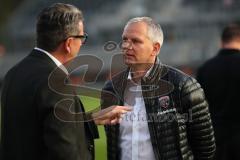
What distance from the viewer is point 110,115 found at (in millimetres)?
3750

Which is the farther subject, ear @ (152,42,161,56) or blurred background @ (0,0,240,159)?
blurred background @ (0,0,240,159)

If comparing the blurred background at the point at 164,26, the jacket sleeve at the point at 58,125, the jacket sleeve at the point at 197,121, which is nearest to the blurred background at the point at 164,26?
the blurred background at the point at 164,26

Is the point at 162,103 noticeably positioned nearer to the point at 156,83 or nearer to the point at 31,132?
the point at 156,83

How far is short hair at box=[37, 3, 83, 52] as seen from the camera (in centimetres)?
340

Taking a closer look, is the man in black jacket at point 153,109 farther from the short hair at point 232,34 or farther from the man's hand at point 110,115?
the short hair at point 232,34

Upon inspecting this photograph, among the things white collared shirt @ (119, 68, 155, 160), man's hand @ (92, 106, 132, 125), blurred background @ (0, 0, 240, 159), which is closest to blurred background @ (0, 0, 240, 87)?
blurred background @ (0, 0, 240, 159)

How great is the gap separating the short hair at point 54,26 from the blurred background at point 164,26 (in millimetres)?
27161

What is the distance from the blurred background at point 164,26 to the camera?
108ft

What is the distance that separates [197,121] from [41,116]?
1.32 m

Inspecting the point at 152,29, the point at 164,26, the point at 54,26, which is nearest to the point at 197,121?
the point at 152,29

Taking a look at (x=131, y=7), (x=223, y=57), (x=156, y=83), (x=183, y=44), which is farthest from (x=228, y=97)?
(x=131, y=7)

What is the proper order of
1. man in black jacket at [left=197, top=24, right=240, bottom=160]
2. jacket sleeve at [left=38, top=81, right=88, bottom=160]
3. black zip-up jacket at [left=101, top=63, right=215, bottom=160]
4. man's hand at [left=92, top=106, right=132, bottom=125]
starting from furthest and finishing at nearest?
man in black jacket at [left=197, top=24, right=240, bottom=160] < black zip-up jacket at [left=101, top=63, right=215, bottom=160] < man's hand at [left=92, top=106, right=132, bottom=125] < jacket sleeve at [left=38, top=81, right=88, bottom=160]

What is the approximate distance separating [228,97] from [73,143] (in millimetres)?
2563

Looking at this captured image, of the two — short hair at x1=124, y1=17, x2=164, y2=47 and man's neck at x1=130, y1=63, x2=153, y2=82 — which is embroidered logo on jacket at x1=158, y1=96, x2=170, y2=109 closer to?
man's neck at x1=130, y1=63, x2=153, y2=82
